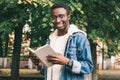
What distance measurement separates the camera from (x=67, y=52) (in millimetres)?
3994

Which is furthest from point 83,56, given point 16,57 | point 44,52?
point 16,57

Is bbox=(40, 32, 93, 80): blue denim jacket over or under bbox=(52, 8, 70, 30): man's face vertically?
under

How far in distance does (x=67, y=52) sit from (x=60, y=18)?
0.34 m

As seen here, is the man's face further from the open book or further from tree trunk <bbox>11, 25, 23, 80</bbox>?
tree trunk <bbox>11, 25, 23, 80</bbox>

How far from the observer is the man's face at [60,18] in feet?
13.3

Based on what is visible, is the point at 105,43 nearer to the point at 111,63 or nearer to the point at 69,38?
the point at 69,38

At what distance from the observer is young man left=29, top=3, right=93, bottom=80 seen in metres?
3.89

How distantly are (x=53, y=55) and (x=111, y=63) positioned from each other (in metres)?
38.0

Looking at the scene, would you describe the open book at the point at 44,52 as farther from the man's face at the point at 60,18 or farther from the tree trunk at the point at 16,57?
the tree trunk at the point at 16,57

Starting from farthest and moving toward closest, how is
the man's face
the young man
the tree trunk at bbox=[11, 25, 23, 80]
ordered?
the tree trunk at bbox=[11, 25, 23, 80] < the man's face < the young man

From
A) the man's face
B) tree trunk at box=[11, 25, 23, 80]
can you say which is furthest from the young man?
tree trunk at box=[11, 25, 23, 80]

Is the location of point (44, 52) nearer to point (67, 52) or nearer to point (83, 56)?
point (67, 52)

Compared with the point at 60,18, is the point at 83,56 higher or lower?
lower

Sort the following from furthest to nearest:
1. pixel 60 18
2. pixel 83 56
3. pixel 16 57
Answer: pixel 16 57, pixel 60 18, pixel 83 56
